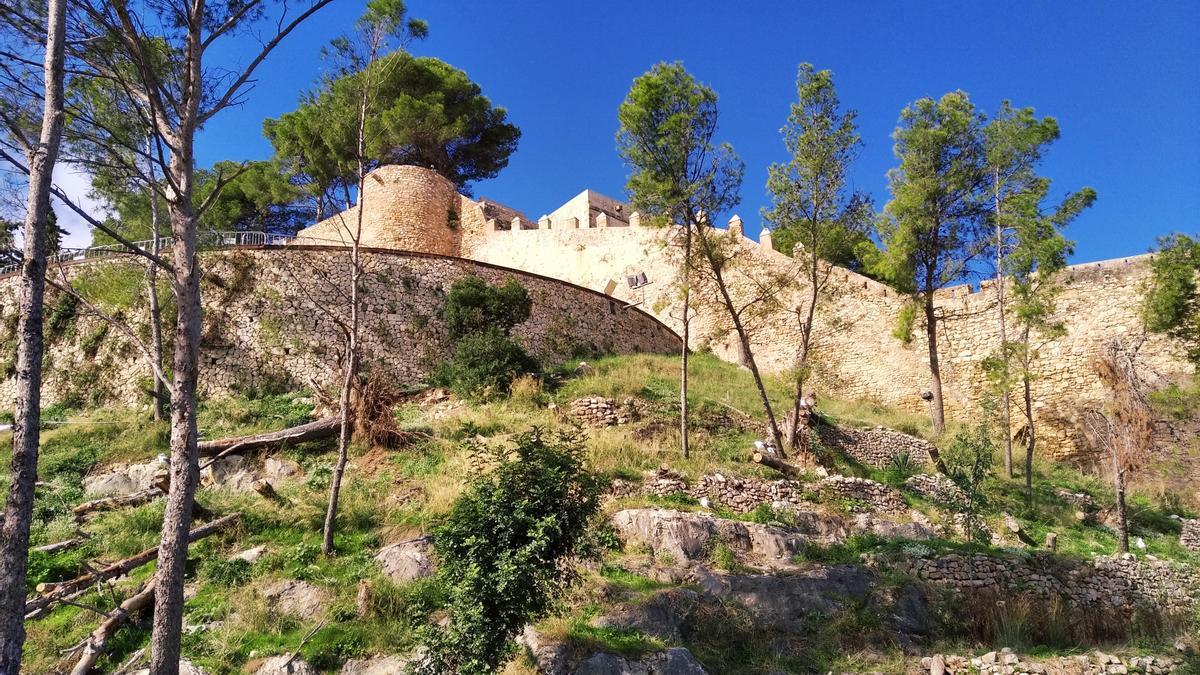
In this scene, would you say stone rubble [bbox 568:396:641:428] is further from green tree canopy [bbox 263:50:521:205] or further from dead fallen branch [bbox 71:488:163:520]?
green tree canopy [bbox 263:50:521:205]

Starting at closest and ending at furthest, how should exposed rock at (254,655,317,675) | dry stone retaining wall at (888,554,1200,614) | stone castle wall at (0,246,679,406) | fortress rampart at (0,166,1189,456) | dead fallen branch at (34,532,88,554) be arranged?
exposed rock at (254,655,317,675), dead fallen branch at (34,532,88,554), dry stone retaining wall at (888,554,1200,614), stone castle wall at (0,246,679,406), fortress rampart at (0,166,1189,456)

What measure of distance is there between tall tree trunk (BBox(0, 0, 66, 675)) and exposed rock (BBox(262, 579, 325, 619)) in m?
4.01

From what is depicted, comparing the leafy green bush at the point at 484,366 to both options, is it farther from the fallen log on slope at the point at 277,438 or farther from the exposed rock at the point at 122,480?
the exposed rock at the point at 122,480

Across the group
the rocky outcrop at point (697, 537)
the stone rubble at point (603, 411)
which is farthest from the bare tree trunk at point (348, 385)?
the stone rubble at point (603, 411)

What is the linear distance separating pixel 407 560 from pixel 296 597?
1447 mm

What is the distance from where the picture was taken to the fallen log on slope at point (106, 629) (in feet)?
27.2

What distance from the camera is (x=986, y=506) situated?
13.5 meters

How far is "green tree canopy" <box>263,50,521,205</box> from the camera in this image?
30.7 m

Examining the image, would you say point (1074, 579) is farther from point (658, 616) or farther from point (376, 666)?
point (376, 666)

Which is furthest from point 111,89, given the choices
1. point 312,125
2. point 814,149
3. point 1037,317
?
point 312,125

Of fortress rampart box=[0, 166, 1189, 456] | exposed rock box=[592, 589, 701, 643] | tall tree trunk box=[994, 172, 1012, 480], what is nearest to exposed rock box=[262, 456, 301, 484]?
fortress rampart box=[0, 166, 1189, 456]

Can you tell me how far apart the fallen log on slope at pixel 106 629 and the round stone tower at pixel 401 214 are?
19.9 meters

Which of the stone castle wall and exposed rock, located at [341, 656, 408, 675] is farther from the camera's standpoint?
the stone castle wall

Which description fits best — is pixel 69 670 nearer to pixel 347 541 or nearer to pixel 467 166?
pixel 347 541
